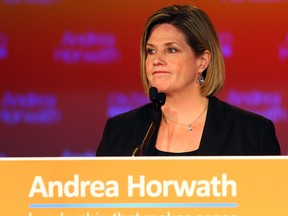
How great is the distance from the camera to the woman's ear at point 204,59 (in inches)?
107

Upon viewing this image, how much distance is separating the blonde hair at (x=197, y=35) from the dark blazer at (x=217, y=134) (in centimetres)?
8

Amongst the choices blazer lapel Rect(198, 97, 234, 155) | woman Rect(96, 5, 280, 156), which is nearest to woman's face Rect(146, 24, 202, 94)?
woman Rect(96, 5, 280, 156)

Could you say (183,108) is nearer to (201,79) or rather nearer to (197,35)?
(201,79)

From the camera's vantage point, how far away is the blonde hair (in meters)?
2.64

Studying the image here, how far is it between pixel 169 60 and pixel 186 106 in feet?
0.66

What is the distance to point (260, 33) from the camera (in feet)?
11.5

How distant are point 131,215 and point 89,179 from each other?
0.38 feet

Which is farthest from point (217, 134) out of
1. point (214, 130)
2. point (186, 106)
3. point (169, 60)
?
point (169, 60)

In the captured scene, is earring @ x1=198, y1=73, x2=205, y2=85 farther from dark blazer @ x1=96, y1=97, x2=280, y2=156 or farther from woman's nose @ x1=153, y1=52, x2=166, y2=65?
woman's nose @ x1=153, y1=52, x2=166, y2=65

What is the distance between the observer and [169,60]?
2.62m

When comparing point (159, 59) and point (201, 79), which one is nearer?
point (159, 59)

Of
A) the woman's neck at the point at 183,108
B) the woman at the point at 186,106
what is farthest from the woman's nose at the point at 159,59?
the woman's neck at the point at 183,108

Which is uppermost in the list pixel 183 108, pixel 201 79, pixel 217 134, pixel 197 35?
pixel 197 35

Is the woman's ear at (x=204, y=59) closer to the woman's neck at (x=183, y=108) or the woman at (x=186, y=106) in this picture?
the woman at (x=186, y=106)
